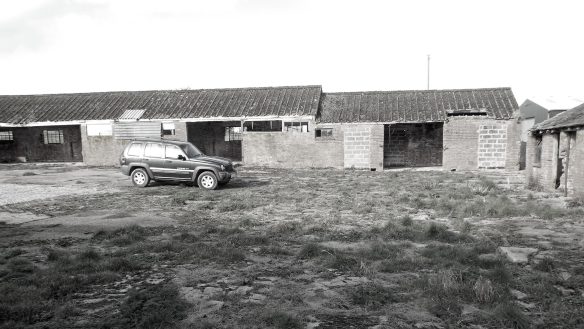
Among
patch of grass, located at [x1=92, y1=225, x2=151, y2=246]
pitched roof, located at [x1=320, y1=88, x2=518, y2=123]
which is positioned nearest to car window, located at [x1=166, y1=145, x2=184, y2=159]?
patch of grass, located at [x1=92, y1=225, x2=151, y2=246]

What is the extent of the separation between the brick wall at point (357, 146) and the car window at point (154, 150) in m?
10.9

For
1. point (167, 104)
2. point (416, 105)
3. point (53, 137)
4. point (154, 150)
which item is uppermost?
point (167, 104)

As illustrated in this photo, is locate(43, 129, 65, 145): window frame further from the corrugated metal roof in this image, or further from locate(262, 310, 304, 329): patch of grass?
locate(262, 310, 304, 329): patch of grass

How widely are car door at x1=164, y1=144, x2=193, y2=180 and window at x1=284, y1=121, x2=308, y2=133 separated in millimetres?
9490

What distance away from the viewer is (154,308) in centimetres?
392

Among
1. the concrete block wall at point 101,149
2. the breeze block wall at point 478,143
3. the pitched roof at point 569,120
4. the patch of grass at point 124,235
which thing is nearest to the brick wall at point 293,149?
the breeze block wall at point 478,143

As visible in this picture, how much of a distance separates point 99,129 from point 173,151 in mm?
12994

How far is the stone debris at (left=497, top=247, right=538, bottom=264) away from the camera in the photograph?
533 centimetres

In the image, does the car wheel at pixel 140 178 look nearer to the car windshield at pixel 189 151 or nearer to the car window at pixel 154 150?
the car window at pixel 154 150

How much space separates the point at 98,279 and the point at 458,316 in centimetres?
436

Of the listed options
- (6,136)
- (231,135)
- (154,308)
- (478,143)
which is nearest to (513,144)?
(478,143)

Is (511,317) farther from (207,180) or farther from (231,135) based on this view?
(231,135)

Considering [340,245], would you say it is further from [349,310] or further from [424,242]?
[349,310]

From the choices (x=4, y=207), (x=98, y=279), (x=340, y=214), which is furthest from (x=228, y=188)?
(x=98, y=279)
